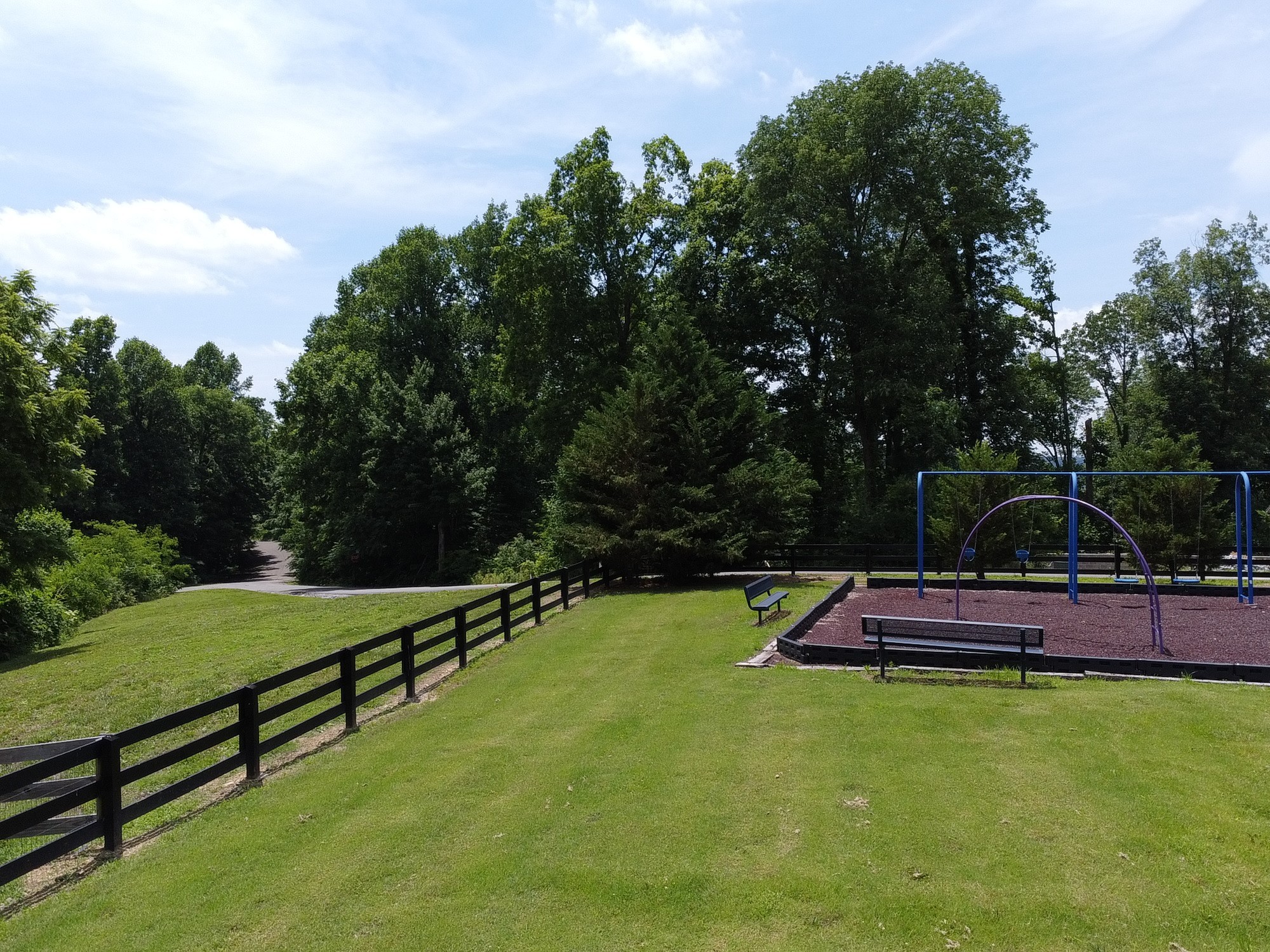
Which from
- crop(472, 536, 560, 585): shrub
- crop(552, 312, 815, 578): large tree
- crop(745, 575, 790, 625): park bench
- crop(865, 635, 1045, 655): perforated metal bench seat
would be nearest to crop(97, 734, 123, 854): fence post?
crop(865, 635, 1045, 655): perforated metal bench seat

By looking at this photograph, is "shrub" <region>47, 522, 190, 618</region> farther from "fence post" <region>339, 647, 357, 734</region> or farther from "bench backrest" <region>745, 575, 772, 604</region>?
"bench backrest" <region>745, 575, 772, 604</region>

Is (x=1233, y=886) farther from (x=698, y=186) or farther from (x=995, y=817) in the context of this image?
(x=698, y=186)

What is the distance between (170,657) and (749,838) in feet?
50.0

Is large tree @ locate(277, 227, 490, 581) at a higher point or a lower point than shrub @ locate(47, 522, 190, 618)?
higher

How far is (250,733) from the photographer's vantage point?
8555 mm

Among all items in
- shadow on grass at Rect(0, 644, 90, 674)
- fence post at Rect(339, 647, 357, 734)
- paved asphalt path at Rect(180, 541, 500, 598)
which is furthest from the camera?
paved asphalt path at Rect(180, 541, 500, 598)

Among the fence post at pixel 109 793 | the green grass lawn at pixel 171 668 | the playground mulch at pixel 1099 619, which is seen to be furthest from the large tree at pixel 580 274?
the fence post at pixel 109 793

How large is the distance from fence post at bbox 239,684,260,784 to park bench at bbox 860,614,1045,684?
25.4ft

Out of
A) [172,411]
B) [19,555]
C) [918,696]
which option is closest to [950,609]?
[918,696]

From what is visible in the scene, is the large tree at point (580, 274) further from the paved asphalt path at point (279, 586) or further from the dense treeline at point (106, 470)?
the dense treeline at point (106, 470)

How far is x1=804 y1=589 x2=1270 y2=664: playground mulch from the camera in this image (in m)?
12.6

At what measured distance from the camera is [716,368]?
26.2m

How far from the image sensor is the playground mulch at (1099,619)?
12570mm

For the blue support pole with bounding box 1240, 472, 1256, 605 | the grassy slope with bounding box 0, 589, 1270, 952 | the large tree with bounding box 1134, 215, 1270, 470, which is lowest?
the grassy slope with bounding box 0, 589, 1270, 952
